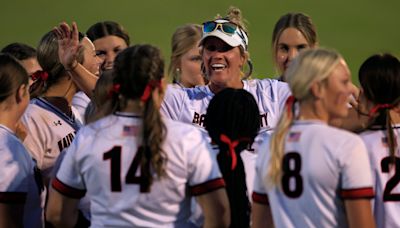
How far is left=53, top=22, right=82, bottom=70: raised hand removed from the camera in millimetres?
4543

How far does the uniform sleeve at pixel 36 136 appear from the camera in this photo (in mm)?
4441

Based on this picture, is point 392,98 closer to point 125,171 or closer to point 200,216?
point 200,216

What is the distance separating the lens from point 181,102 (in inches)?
194

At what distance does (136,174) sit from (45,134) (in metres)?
1.30

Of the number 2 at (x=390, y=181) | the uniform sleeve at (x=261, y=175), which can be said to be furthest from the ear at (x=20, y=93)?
the number 2 at (x=390, y=181)

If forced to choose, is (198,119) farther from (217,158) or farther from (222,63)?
(217,158)

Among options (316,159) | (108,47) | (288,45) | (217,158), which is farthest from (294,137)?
(108,47)

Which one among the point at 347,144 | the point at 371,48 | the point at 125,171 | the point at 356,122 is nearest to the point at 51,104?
the point at 125,171

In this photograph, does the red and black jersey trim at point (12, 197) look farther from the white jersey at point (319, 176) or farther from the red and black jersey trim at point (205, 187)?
the white jersey at point (319, 176)

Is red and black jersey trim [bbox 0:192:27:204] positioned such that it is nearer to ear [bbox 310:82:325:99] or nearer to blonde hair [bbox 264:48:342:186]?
Answer: blonde hair [bbox 264:48:342:186]

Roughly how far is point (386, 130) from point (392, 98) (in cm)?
16

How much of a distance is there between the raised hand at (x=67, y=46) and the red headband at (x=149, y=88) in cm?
122

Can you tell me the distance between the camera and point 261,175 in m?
3.42

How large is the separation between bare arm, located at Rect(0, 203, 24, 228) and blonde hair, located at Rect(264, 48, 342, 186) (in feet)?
4.28
